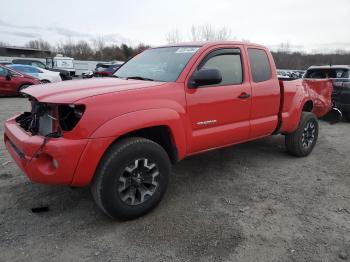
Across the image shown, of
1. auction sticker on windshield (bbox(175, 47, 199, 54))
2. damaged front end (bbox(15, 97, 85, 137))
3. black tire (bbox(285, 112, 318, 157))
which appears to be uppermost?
auction sticker on windshield (bbox(175, 47, 199, 54))

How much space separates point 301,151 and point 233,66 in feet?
7.10

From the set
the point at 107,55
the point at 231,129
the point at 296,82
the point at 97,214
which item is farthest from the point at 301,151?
the point at 107,55

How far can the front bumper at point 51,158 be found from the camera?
9.16 feet

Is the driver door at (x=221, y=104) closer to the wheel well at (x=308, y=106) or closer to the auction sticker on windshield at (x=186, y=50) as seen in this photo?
the auction sticker on windshield at (x=186, y=50)

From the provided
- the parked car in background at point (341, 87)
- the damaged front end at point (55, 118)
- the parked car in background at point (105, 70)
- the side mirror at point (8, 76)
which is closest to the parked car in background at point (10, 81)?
the side mirror at point (8, 76)

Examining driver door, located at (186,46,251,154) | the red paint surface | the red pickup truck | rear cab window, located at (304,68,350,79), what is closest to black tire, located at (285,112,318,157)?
the red paint surface

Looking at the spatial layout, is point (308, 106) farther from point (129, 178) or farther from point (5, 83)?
point (5, 83)

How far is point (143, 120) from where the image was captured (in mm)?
3156

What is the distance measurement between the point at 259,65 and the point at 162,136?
1.97 meters

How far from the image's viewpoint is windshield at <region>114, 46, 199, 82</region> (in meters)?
3.80

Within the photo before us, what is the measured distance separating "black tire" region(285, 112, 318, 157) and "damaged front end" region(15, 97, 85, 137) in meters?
3.73

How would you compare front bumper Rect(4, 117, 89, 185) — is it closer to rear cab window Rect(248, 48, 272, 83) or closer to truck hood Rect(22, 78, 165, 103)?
truck hood Rect(22, 78, 165, 103)

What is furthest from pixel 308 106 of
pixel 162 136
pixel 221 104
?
pixel 162 136

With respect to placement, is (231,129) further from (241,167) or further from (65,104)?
(65,104)
